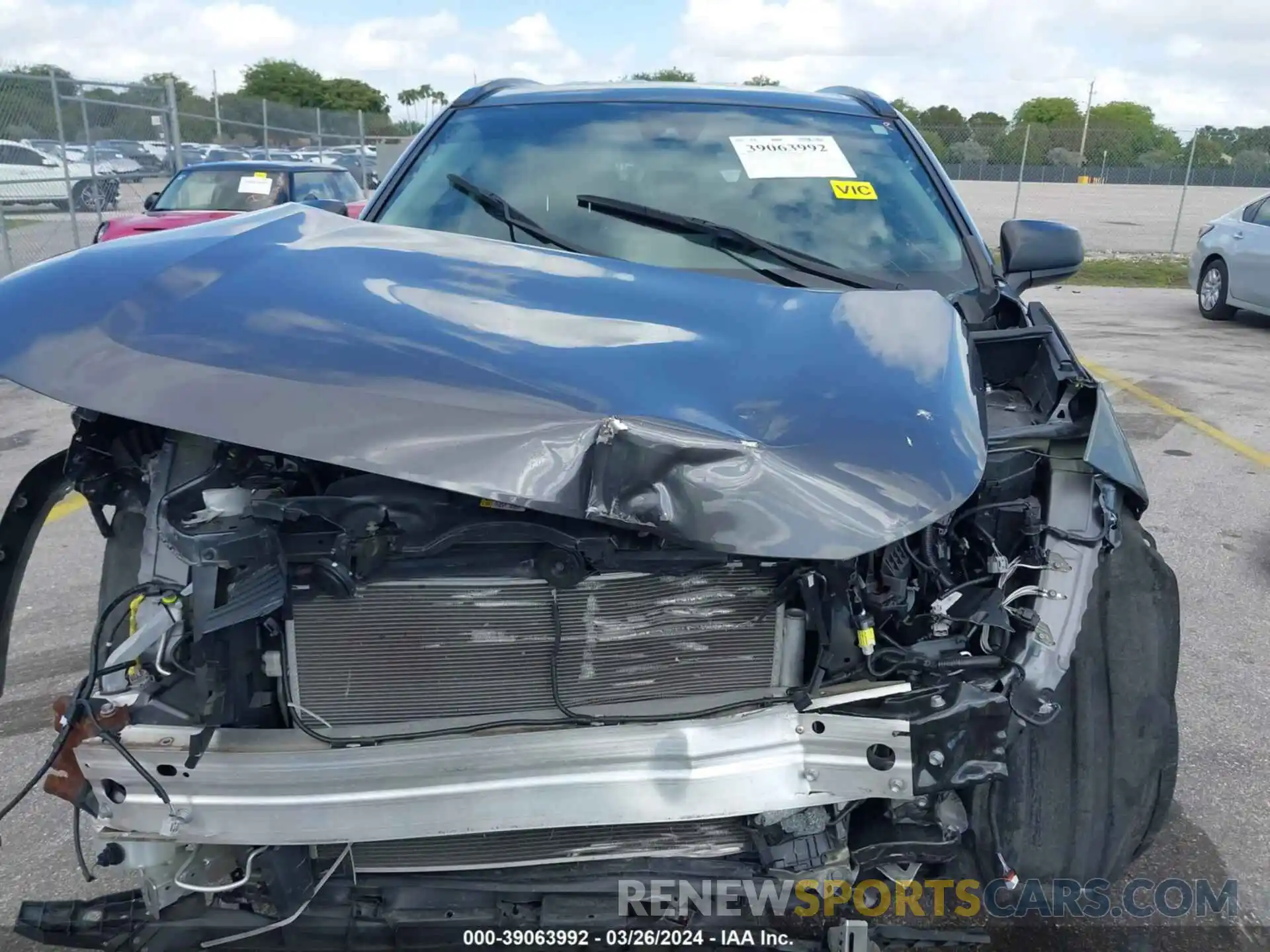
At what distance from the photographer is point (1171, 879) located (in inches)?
104

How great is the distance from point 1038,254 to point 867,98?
3.16ft

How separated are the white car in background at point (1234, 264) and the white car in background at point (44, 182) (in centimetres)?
1284

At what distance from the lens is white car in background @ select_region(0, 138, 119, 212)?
1133 centimetres

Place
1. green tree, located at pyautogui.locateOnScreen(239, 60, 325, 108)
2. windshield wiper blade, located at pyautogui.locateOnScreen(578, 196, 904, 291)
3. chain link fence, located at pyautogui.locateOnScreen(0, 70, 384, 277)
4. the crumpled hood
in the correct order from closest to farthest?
the crumpled hood, windshield wiper blade, located at pyautogui.locateOnScreen(578, 196, 904, 291), chain link fence, located at pyautogui.locateOnScreen(0, 70, 384, 277), green tree, located at pyautogui.locateOnScreen(239, 60, 325, 108)

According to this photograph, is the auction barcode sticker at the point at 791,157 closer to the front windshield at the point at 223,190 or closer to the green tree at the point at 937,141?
the front windshield at the point at 223,190

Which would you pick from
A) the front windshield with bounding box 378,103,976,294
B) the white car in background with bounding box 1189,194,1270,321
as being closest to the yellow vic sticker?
the front windshield with bounding box 378,103,976,294

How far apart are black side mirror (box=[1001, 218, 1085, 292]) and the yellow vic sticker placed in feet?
1.54

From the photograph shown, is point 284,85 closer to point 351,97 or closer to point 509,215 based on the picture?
point 351,97

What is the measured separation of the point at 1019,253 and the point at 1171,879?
6.18 feet

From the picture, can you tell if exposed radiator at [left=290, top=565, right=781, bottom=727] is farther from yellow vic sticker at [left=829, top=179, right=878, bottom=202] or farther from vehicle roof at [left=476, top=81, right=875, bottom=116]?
vehicle roof at [left=476, top=81, right=875, bottom=116]

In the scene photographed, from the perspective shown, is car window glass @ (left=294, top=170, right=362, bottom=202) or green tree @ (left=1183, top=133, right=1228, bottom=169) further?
green tree @ (left=1183, top=133, right=1228, bottom=169)

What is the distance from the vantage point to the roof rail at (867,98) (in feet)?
12.0

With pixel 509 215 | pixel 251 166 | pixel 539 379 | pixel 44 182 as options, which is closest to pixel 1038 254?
pixel 509 215

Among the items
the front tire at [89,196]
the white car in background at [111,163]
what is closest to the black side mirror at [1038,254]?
the front tire at [89,196]
